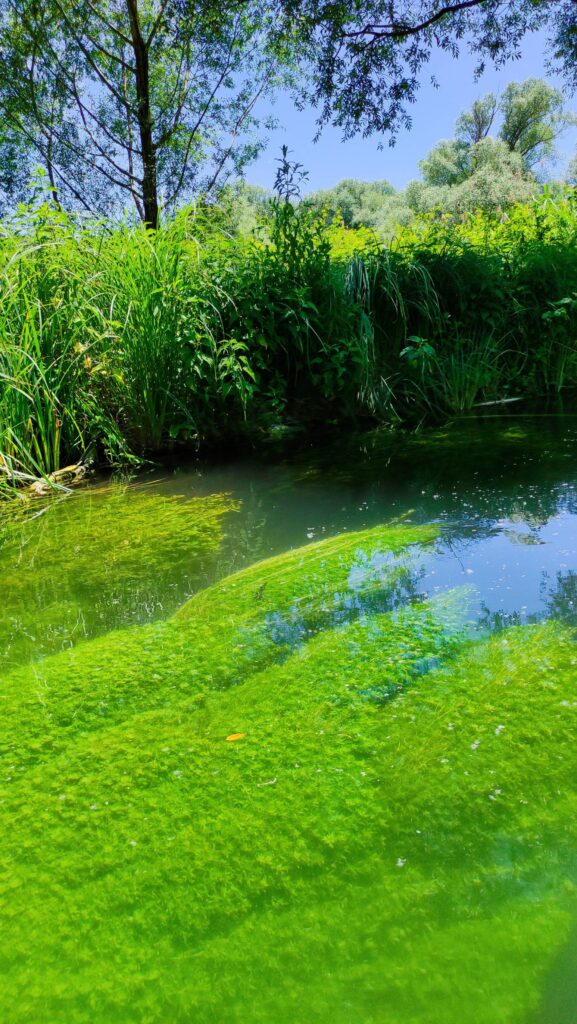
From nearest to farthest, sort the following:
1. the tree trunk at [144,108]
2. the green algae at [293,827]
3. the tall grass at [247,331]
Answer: the green algae at [293,827] < the tall grass at [247,331] < the tree trunk at [144,108]

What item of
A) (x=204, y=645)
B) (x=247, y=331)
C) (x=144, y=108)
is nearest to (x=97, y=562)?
(x=204, y=645)

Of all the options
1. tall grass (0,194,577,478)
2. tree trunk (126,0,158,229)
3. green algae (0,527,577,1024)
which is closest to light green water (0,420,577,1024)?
green algae (0,527,577,1024)

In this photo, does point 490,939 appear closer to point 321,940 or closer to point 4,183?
point 321,940

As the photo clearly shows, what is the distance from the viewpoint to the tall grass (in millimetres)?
3447

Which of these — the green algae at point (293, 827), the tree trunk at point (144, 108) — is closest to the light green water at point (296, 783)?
the green algae at point (293, 827)

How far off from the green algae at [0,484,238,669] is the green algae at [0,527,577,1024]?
0.21 meters

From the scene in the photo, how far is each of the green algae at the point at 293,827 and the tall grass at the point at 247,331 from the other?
2.14m

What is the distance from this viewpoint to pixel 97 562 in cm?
232

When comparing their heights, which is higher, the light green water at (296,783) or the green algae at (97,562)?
the green algae at (97,562)

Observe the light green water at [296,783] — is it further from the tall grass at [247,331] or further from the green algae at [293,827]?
the tall grass at [247,331]

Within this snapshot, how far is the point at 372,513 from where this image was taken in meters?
2.61

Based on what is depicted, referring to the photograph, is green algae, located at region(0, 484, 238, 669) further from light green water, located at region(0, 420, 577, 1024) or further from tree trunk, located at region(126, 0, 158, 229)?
tree trunk, located at region(126, 0, 158, 229)

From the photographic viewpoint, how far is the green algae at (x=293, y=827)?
79 centimetres

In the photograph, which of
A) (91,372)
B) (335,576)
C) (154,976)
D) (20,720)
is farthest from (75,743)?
(91,372)
